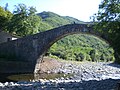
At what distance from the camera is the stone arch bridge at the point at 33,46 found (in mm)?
42094

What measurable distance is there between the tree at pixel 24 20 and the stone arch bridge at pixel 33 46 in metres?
10.5

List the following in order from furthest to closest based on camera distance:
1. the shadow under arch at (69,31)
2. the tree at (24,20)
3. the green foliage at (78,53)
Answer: the green foliage at (78,53) < the tree at (24,20) < the shadow under arch at (69,31)

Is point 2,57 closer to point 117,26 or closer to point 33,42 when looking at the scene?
point 33,42

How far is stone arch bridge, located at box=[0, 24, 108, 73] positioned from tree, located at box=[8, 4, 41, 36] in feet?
34.6

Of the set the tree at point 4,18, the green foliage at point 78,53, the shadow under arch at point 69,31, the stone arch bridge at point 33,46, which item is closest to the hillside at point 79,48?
the green foliage at point 78,53

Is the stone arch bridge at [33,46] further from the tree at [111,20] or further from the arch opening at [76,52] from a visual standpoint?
the tree at [111,20]

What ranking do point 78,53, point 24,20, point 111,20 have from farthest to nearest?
point 78,53 → point 24,20 → point 111,20

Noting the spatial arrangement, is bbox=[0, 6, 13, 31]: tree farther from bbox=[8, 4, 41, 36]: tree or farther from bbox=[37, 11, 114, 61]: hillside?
bbox=[37, 11, 114, 61]: hillside

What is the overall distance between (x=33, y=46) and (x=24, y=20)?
11.6m

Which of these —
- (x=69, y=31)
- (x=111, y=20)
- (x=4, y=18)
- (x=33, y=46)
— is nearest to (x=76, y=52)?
(x=4, y=18)

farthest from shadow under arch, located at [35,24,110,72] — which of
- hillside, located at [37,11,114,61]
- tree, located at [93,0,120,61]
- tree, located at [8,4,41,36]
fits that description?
tree, located at [93,0,120,61]

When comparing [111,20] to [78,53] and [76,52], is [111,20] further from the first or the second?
[76,52]

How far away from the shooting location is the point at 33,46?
4378 centimetres

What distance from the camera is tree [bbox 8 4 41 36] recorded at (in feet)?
178
